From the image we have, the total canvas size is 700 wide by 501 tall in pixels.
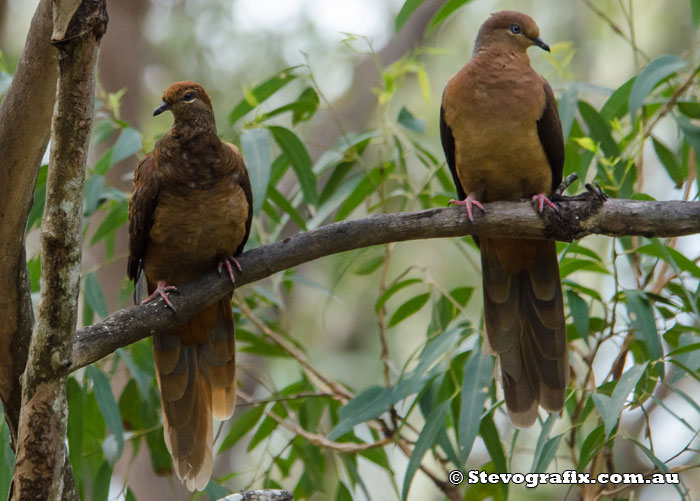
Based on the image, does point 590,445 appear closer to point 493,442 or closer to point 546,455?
point 546,455

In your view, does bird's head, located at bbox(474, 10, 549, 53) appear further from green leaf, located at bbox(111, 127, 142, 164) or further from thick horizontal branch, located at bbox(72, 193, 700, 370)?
green leaf, located at bbox(111, 127, 142, 164)

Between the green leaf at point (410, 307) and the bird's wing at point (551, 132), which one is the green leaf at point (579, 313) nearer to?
the bird's wing at point (551, 132)

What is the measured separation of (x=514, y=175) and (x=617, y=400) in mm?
998

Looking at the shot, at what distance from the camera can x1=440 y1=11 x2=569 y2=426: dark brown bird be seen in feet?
10.4

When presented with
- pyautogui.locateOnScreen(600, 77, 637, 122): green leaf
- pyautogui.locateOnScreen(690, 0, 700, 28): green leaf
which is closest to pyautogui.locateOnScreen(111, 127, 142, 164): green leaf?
pyautogui.locateOnScreen(600, 77, 637, 122): green leaf

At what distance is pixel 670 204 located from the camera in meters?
2.48

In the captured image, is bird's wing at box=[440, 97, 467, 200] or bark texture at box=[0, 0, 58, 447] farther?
bird's wing at box=[440, 97, 467, 200]

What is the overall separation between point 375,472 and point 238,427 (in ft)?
12.0

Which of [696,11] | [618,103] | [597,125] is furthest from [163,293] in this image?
[696,11]

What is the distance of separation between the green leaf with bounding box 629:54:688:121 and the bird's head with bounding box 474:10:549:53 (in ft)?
1.72

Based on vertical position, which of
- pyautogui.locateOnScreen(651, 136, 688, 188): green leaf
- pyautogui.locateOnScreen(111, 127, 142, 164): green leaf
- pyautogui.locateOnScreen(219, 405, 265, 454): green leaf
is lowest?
pyautogui.locateOnScreen(219, 405, 265, 454): green leaf

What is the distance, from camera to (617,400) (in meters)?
2.67

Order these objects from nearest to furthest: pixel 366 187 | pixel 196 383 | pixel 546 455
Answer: pixel 546 455 < pixel 196 383 < pixel 366 187

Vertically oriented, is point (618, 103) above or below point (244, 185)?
above
